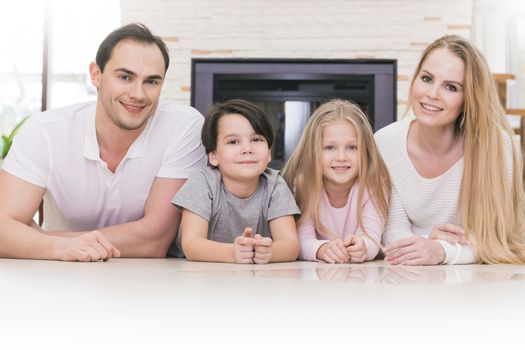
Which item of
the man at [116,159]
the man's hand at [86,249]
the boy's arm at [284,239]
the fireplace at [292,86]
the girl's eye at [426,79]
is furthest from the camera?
the fireplace at [292,86]

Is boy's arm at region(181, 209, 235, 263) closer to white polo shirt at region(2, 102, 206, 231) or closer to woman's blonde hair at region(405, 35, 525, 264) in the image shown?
white polo shirt at region(2, 102, 206, 231)

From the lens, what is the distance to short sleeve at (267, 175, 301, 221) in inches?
63.3

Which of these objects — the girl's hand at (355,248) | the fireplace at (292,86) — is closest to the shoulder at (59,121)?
the girl's hand at (355,248)

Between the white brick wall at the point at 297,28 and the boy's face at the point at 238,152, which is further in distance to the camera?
the white brick wall at the point at 297,28

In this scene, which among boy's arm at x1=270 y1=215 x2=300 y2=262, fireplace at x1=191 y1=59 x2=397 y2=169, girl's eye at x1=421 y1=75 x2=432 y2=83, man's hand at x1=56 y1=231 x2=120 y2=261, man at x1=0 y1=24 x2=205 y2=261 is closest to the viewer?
man's hand at x1=56 y1=231 x2=120 y2=261

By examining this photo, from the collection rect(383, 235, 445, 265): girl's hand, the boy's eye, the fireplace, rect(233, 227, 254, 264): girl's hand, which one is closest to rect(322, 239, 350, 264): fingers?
rect(383, 235, 445, 265): girl's hand

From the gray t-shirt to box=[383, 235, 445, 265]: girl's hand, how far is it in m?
0.26

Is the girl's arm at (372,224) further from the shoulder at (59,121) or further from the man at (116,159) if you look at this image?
the shoulder at (59,121)

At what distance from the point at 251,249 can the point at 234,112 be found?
0.43 meters

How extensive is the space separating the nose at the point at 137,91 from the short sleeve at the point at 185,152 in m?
0.14

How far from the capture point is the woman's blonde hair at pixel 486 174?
5.36 feet

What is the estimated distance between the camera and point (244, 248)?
1427 millimetres

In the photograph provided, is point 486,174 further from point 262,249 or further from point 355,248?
point 262,249

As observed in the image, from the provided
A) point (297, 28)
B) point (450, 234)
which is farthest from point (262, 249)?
point (297, 28)
